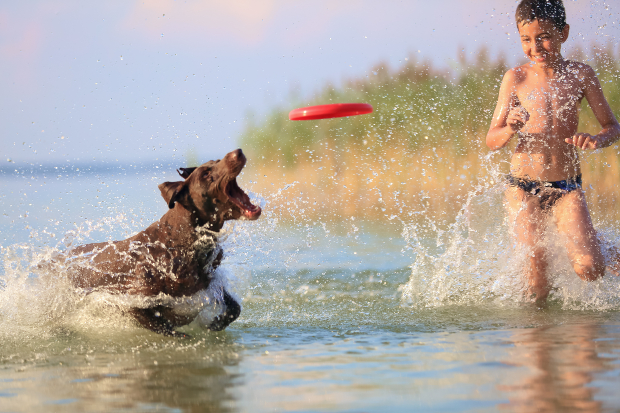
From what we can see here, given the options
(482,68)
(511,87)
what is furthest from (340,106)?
(482,68)

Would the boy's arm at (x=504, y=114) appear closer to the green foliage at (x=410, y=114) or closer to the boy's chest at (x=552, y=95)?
the boy's chest at (x=552, y=95)

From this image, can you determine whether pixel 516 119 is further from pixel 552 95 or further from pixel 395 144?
pixel 395 144

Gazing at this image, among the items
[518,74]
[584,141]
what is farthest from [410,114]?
[584,141]

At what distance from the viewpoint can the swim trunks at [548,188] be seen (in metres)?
5.66

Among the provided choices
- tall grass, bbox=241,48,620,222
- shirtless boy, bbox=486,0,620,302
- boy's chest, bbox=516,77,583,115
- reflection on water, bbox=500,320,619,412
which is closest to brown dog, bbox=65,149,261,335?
reflection on water, bbox=500,320,619,412

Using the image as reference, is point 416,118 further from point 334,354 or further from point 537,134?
point 334,354

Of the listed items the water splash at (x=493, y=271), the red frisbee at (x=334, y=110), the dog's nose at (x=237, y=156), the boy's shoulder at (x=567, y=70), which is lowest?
the water splash at (x=493, y=271)

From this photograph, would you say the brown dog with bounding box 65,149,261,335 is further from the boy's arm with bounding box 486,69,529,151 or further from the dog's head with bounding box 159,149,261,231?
the boy's arm with bounding box 486,69,529,151

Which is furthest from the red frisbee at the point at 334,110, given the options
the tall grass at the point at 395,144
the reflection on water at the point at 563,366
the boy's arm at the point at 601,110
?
the tall grass at the point at 395,144

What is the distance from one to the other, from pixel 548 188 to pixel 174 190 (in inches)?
120

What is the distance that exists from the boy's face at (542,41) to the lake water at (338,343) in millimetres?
1277

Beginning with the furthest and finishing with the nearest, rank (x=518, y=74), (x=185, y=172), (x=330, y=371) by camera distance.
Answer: (x=518, y=74) → (x=185, y=172) → (x=330, y=371)

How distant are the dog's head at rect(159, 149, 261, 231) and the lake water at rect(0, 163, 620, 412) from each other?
0.21 metres

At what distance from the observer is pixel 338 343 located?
4625 mm
